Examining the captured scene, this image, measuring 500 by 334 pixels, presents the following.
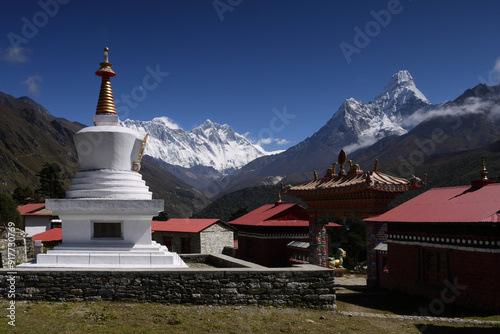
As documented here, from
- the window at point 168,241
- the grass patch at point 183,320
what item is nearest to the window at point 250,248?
A: the window at point 168,241

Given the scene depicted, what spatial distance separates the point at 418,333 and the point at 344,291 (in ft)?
24.5

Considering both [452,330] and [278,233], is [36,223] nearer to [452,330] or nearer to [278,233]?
[278,233]

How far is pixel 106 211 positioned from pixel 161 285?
3.42m

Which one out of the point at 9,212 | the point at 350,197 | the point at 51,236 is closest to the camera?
the point at 350,197

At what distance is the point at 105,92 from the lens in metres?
15.2

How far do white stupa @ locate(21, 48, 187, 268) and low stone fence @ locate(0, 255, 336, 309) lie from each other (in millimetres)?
1439

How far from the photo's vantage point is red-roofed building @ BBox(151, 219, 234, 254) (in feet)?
101

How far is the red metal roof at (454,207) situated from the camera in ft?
38.1

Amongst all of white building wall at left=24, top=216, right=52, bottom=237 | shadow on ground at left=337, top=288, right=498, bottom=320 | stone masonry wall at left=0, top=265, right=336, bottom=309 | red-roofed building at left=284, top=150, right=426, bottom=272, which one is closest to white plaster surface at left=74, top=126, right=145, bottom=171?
stone masonry wall at left=0, top=265, right=336, bottom=309

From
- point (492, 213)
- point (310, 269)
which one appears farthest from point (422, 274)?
point (310, 269)

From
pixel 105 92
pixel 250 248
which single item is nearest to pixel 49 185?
pixel 250 248

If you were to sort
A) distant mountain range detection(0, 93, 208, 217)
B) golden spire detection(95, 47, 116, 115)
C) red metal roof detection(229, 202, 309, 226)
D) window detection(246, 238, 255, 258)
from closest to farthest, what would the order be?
golden spire detection(95, 47, 116, 115) < red metal roof detection(229, 202, 309, 226) < window detection(246, 238, 255, 258) < distant mountain range detection(0, 93, 208, 217)

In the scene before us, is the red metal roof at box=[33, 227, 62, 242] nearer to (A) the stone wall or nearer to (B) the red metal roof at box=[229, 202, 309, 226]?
(A) the stone wall

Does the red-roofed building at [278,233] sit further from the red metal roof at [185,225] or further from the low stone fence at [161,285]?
the low stone fence at [161,285]
